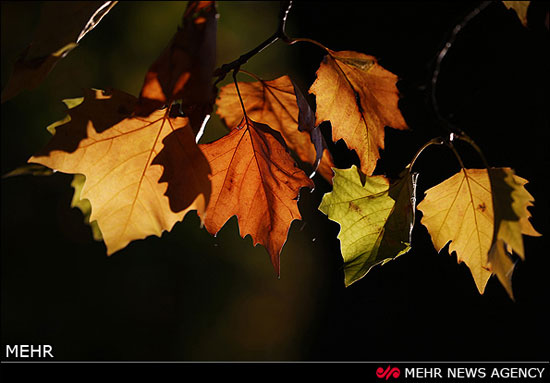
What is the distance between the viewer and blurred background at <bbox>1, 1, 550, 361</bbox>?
1.64 meters

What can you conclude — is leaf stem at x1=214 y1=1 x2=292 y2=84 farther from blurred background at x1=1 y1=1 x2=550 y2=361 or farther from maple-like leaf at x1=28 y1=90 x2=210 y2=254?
blurred background at x1=1 y1=1 x2=550 y2=361

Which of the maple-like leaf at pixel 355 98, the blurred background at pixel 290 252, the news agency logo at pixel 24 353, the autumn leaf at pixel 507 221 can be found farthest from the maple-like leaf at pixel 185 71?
the news agency logo at pixel 24 353

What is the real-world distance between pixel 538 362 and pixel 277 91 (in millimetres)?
1808

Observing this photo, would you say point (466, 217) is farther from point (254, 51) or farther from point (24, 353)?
point (24, 353)

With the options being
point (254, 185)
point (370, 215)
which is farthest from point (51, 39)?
point (370, 215)

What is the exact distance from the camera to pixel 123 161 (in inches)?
20.6

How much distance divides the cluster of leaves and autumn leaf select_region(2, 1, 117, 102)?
0.02 metres

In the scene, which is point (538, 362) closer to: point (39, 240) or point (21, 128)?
point (39, 240)

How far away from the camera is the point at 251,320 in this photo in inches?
219

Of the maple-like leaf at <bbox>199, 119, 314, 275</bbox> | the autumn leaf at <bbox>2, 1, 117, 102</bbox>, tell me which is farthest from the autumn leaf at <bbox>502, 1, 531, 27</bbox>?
the autumn leaf at <bbox>2, 1, 117, 102</bbox>

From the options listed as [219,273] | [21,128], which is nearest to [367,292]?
[219,273]

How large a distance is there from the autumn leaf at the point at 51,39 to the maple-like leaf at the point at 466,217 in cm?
44

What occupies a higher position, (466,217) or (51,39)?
(51,39)

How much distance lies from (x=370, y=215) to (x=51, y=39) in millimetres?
394
